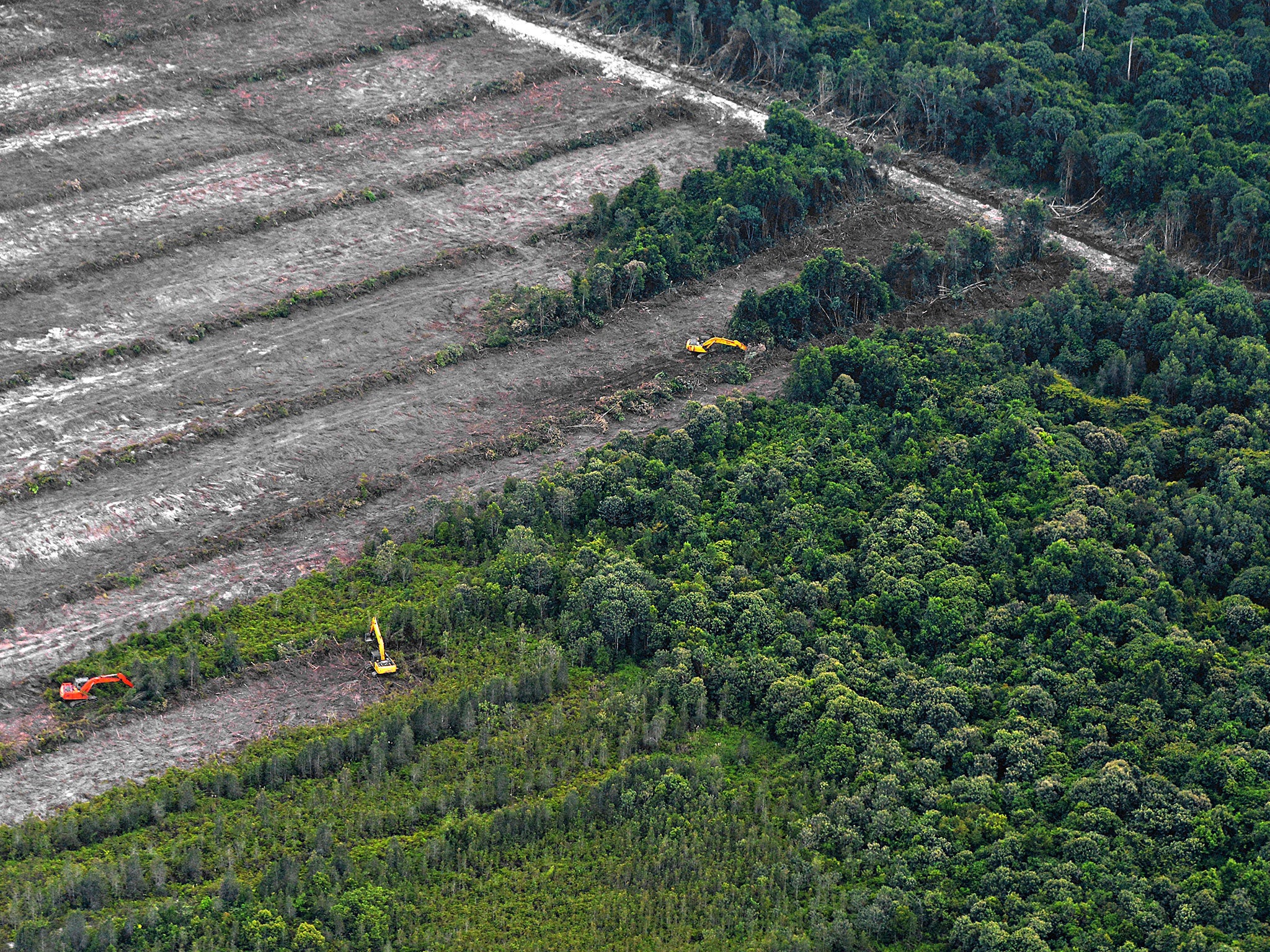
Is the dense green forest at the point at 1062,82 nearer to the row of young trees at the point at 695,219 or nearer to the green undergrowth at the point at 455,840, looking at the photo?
the row of young trees at the point at 695,219

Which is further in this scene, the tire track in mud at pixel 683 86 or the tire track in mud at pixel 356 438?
the tire track in mud at pixel 683 86

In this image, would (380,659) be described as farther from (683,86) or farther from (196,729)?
(683,86)

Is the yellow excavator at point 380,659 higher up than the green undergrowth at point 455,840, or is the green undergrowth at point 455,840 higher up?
the yellow excavator at point 380,659

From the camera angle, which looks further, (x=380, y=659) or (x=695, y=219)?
(x=695, y=219)

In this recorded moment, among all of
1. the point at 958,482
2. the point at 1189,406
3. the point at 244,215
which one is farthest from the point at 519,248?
the point at 1189,406

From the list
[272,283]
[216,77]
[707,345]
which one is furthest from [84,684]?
[216,77]

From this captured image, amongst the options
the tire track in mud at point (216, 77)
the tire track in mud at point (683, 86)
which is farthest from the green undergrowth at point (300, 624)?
the tire track in mud at point (216, 77)

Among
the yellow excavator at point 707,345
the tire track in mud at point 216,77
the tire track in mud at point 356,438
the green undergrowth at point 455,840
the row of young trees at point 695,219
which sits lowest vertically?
the green undergrowth at point 455,840

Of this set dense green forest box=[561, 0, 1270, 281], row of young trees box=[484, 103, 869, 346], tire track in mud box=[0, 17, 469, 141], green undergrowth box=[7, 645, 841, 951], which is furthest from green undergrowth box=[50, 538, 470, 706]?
dense green forest box=[561, 0, 1270, 281]
